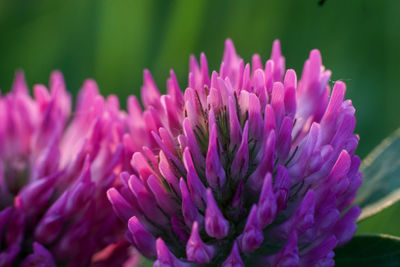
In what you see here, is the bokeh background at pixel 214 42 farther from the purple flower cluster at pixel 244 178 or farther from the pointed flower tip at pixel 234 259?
the pointed flower tip at pixel 234 259

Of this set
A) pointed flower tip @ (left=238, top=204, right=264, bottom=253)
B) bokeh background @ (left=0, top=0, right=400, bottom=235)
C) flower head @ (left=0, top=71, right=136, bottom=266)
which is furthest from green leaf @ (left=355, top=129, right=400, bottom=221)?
bokeh background @ (left=0, top=0, right=400, bottom=235)

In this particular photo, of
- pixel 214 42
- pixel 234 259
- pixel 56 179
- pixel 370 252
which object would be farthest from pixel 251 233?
pixel 214 42

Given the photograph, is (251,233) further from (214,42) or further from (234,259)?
(214,42)

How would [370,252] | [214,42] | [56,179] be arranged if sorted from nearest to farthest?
[370,252]
[56,179]
[214,42]

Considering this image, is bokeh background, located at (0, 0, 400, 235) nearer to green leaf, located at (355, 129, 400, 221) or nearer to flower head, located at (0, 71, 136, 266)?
green leaf, located at (355, 129, 400, 221)

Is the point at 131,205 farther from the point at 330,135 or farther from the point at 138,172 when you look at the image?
the point at 330,135

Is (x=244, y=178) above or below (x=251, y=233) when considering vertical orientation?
above

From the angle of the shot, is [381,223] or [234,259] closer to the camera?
[234,259]

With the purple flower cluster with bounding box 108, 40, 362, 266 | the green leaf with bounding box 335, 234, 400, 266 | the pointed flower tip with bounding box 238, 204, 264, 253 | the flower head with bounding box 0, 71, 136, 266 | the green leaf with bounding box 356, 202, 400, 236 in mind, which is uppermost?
the flower head with bounding box 0, 71, 136, 266
